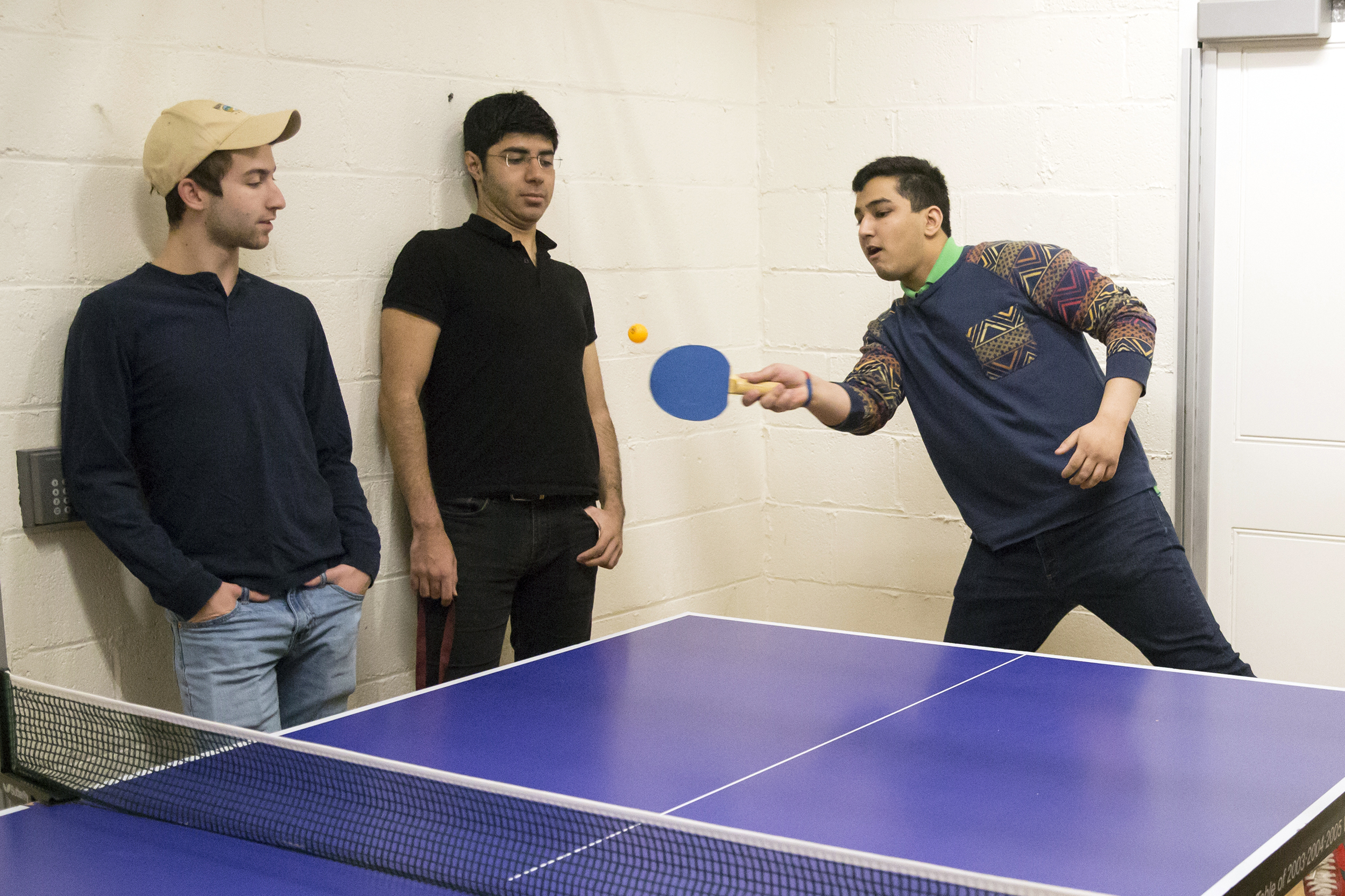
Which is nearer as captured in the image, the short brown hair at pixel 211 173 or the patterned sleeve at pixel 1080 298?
the short brown hair at pixel 211 173

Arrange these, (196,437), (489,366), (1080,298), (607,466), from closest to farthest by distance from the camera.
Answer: (196,437) → (1080,298) → (489,366) → (607,466)

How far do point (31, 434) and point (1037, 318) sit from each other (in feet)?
7.40

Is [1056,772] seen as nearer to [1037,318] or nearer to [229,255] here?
[1037,318]

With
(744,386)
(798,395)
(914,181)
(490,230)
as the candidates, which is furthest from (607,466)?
(914,181)

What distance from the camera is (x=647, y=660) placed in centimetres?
262

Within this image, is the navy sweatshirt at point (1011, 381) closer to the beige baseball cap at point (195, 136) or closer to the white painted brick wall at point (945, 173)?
the white painted brick wall at point (945, 173)

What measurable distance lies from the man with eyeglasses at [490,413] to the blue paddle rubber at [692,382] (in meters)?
0.50

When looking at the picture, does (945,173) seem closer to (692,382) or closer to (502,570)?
(692,382)

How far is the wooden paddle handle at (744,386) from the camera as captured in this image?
107 inches

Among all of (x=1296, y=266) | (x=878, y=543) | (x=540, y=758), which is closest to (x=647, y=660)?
(x=540, y=758)

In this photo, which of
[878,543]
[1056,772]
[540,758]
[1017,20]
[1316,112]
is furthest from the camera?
[878,543]

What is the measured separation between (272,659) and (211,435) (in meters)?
0.49

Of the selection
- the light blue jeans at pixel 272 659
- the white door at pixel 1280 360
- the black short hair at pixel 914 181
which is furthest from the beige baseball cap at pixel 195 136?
the white door at pixel 1280 360

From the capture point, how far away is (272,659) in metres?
2.77
